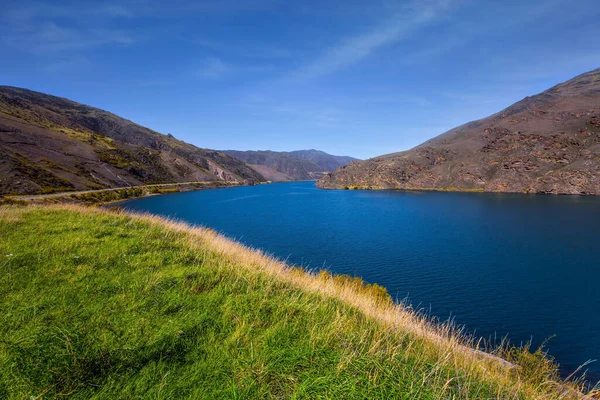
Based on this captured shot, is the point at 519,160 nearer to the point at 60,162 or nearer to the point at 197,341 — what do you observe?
the point at 197,341

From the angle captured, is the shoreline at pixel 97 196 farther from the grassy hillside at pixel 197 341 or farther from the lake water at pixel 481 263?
the grassy hillside at pixel 197 341

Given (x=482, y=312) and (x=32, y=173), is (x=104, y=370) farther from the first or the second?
(x=32, y=173)

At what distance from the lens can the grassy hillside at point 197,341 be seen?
3482mm

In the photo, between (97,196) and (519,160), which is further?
(519,160)

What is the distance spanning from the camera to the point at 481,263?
24.7 m

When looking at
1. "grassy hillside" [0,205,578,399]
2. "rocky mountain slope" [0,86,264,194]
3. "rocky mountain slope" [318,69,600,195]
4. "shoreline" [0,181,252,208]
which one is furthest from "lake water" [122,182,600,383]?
"rocky mountain slope" [318,69,600,195]

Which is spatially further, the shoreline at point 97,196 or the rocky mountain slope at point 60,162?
the rocky mountain slope at point 60,162

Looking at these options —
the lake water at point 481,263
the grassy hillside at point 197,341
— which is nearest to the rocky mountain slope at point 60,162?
the lake water at point 481,263

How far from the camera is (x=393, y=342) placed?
4961 millimetres

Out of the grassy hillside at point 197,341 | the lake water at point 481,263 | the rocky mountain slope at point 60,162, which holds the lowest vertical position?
the lake water at point 481,263

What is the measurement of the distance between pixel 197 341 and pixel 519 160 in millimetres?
132332

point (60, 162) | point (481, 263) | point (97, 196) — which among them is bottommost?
point (481, 263)

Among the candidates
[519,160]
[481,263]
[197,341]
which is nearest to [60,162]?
[481,263]

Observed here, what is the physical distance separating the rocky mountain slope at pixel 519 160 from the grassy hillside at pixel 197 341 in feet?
373
